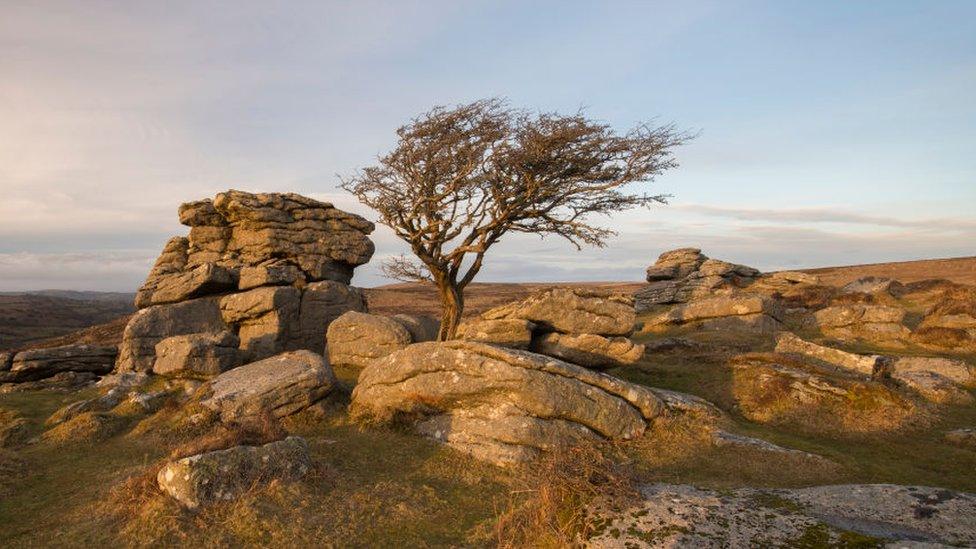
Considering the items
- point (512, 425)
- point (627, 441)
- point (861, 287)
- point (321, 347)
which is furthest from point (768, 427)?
point (861, 287)

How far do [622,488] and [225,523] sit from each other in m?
7.10

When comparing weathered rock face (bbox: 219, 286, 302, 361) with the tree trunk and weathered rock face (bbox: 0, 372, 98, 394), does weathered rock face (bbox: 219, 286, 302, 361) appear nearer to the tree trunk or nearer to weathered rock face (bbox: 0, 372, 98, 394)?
weathered rock face (bbox: 0, 372, 98, 394)

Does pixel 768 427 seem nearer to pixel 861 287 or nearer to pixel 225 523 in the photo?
pixel 225 523

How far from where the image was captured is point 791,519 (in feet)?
25.2

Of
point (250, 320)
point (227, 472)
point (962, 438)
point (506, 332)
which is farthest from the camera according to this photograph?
point (250, 320)

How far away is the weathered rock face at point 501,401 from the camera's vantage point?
1433 cm

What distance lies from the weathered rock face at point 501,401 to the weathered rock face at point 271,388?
167 cm

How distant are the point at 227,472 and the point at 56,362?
21284mm

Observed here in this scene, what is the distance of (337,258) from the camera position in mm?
30172

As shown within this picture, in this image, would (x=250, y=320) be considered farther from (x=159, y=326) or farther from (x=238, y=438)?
(x=238, y=438)

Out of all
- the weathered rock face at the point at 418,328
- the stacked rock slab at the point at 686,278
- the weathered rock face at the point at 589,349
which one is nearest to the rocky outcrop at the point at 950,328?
the stacked rock slab at the point at 686,278

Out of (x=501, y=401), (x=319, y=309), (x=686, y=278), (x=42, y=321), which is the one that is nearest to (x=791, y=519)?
(x=501, y=401)

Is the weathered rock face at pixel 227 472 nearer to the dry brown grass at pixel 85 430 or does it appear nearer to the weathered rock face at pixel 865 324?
the dry brown grass at pixel 85 430

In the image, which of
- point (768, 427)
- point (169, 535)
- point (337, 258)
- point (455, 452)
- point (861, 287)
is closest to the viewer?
point (169, 535)
